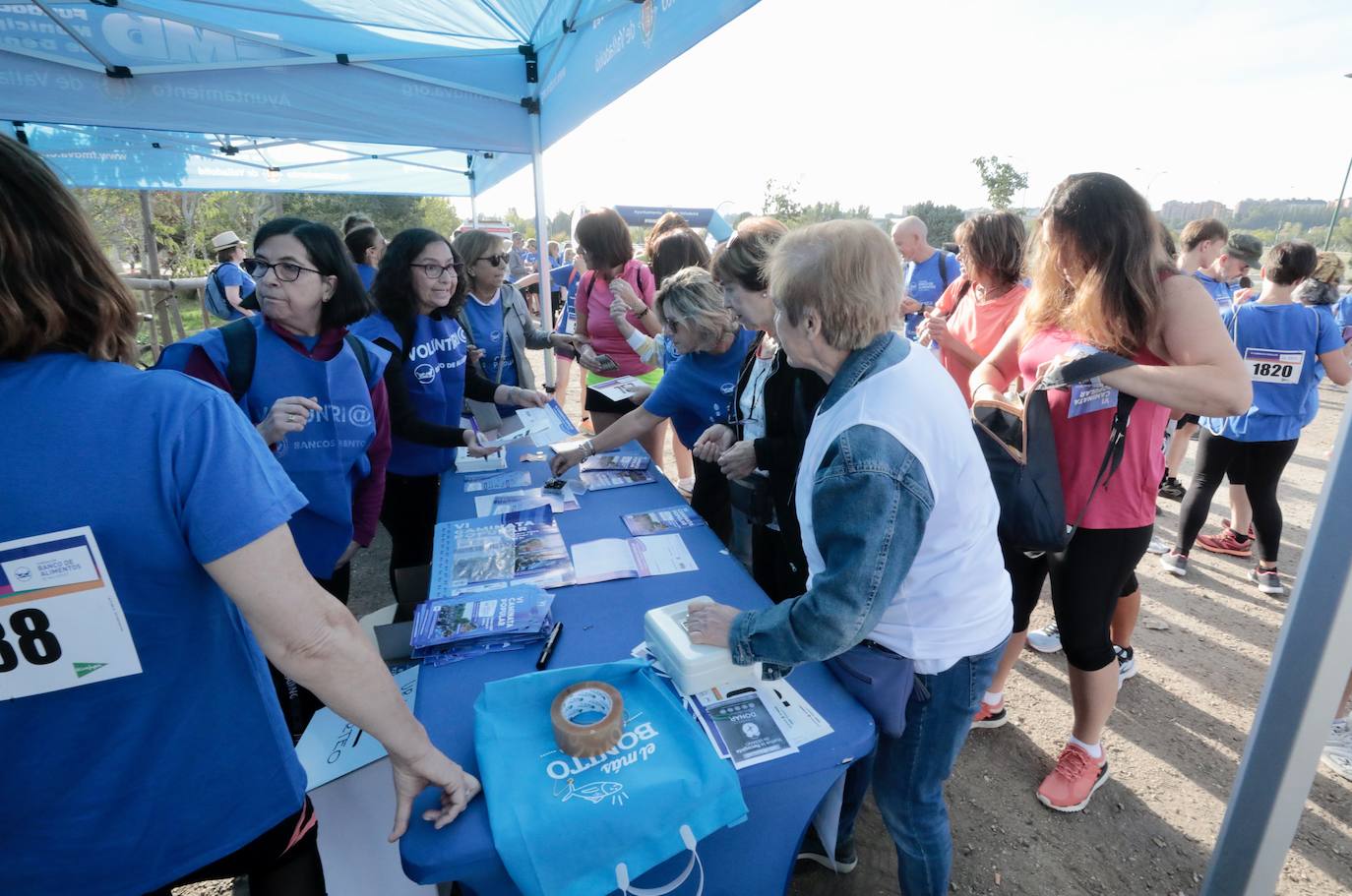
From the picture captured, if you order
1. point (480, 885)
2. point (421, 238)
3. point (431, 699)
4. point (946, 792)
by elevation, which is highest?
point (421, 238)

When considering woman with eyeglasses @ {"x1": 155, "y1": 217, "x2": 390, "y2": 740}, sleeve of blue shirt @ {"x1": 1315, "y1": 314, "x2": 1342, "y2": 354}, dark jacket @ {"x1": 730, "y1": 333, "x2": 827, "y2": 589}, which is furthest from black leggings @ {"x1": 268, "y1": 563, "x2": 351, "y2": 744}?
sleeve of blue shirt @ {"x1": 1315, "y1": 314, "x2": 1342, "y2": 354}

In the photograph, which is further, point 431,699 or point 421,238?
point 421,238

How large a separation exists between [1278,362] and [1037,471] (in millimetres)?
2770

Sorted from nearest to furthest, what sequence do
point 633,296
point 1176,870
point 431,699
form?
point 431,699
point 1176,870
point 633,296

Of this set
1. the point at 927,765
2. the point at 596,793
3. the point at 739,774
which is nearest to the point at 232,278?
the point at 596,793

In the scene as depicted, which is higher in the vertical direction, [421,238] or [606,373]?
[421,238]

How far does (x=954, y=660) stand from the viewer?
1.25m

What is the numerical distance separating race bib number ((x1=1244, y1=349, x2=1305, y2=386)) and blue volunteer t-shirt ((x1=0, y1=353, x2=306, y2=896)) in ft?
14.2

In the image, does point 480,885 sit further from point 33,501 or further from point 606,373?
point 606,373

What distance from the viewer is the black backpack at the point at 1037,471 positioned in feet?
5.49

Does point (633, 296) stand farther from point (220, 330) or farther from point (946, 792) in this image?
point (946, 792)

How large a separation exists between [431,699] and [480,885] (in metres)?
0.37

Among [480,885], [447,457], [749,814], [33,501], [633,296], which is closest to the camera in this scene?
[33,501]

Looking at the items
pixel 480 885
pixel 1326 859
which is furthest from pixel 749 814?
pixel 1326 859
